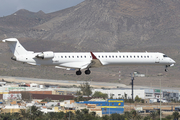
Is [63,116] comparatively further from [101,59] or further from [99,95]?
[99,95]

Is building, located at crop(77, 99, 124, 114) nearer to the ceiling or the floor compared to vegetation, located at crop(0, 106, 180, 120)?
nearer to the ceiling

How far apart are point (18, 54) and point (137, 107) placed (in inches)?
2526

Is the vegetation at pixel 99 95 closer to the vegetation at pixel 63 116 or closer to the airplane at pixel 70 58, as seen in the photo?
the vegetation at pixel 63 116

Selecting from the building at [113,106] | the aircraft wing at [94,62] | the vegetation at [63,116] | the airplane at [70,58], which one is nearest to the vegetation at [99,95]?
the building at [113,106]

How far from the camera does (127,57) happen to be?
57.8m

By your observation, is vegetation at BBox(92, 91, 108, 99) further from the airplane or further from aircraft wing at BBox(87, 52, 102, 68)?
aircraft wing at BBox(87, 52, 102, 68)

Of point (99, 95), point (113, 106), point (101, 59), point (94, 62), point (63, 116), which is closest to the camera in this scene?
point (94, 62)

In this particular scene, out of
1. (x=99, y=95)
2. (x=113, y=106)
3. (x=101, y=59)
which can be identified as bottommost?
(x=113, y=106)

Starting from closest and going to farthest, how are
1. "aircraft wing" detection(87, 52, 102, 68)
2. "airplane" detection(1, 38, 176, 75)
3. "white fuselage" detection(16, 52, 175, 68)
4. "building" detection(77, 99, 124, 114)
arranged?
"airplane" detection(1, 38, 176, 75) < "white fuselage" detection(16, 52, 175, 68) < "aircraft wing" detection(87, 52, 102, 68) < "building" detection(77, 99, 124, 114)

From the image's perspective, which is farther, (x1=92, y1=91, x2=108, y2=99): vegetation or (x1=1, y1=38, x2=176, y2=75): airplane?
(x1=92, y1=91, x2=108, y2=99): vegetation

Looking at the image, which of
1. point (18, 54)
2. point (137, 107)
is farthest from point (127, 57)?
point (137, 107)

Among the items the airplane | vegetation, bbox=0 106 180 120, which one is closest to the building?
vegetation, bbox=0 106 180 120

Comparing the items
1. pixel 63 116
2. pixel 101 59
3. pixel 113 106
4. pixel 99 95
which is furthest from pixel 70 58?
pixel 99 95

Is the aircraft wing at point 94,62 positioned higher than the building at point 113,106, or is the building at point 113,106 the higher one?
the aircraft wing at point 94,62
